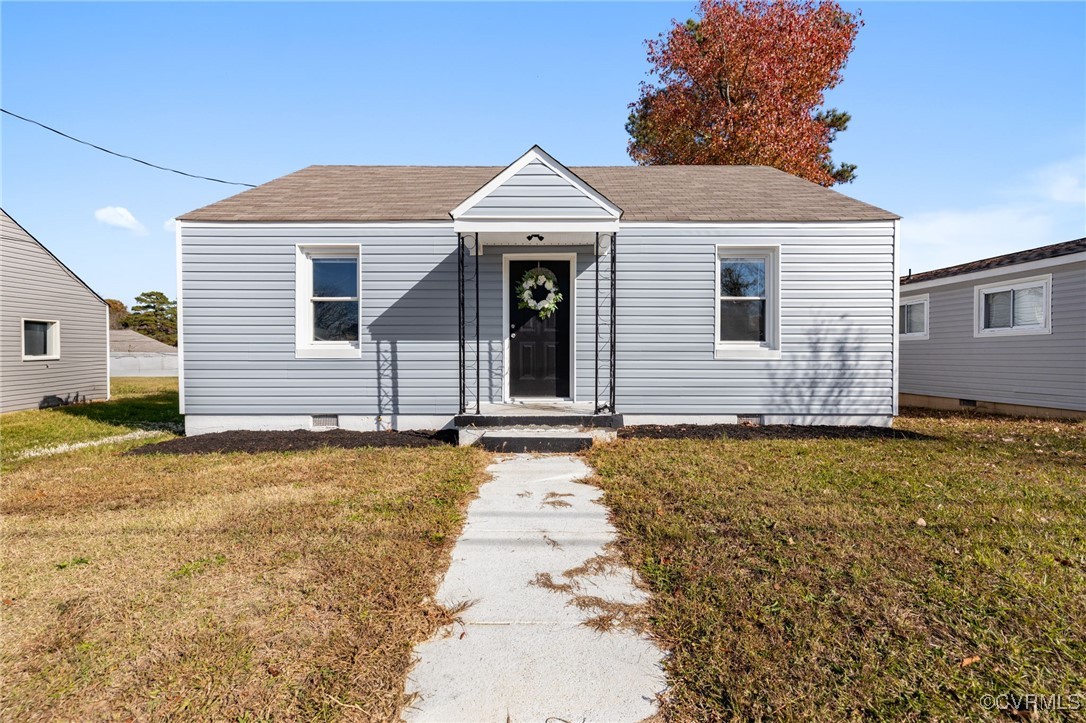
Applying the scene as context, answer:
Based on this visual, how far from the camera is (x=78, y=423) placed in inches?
368

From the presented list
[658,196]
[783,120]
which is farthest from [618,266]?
[783,120]

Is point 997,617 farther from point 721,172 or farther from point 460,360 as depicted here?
point 721,172

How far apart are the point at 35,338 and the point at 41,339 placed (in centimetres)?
19

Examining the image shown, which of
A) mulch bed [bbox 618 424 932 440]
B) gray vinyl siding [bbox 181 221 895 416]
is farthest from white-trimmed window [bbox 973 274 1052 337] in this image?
mulch bed [bbox 618 424 932 440]

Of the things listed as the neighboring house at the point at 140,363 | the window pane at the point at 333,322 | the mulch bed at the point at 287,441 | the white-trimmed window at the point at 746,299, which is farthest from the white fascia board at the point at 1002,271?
the neighboring house at the point at 140,363

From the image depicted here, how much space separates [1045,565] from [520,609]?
3150mm

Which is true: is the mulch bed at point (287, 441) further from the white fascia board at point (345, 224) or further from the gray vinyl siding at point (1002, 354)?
the gray vinyl siding at point (1002, 354)

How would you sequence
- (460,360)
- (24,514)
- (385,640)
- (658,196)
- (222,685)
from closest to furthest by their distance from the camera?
1. (222,685)
2. (385,640)
3. (24,514)
4. (460,360)
5. (658,196)

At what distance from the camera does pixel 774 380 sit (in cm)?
789

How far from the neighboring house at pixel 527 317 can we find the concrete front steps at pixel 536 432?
0.68m

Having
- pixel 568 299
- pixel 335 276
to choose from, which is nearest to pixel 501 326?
pixel 568 299

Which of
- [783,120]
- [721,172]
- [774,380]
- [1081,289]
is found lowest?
[774,380]

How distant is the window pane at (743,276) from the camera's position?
7992mm

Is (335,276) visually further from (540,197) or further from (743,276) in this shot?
(743,276)
